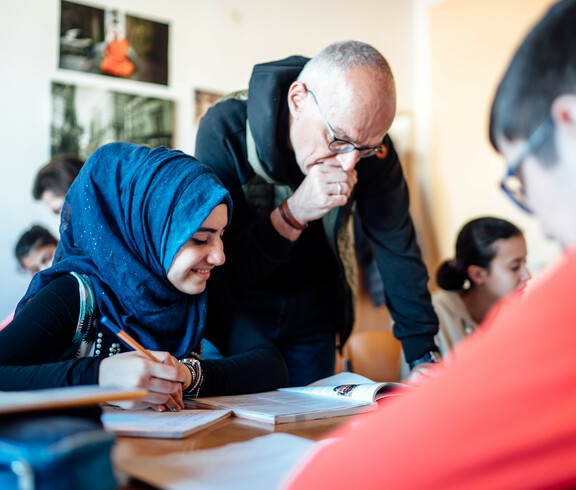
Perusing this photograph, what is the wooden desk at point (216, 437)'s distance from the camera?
2.25 feet

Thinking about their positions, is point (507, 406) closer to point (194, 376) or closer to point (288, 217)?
point (194, 376)

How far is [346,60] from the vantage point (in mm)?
1328

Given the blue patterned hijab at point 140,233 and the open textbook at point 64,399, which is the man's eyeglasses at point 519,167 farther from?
the blue patterned hijab at point 140,233

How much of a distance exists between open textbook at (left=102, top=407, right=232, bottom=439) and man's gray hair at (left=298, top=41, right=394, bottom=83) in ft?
2.63

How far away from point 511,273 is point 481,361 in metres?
2.11

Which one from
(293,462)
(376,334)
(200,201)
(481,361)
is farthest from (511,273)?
(481,361)

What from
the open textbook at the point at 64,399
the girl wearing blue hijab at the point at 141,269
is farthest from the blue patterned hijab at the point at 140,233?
the open textbook at the point at 64,399

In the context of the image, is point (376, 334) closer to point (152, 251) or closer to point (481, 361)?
point (152, 251)

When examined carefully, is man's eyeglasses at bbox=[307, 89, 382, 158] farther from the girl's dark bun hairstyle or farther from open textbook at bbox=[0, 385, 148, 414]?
the girl's dark bun hairstyle

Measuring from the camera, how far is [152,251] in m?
1.17

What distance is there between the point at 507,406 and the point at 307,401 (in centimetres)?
66

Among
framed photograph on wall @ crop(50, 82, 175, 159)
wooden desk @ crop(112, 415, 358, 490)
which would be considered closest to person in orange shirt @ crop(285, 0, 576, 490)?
wooden desk @ crop(112, 415, 358, 490)

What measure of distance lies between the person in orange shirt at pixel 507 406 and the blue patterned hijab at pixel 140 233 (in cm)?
69

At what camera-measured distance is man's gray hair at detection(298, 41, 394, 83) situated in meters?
1.32
